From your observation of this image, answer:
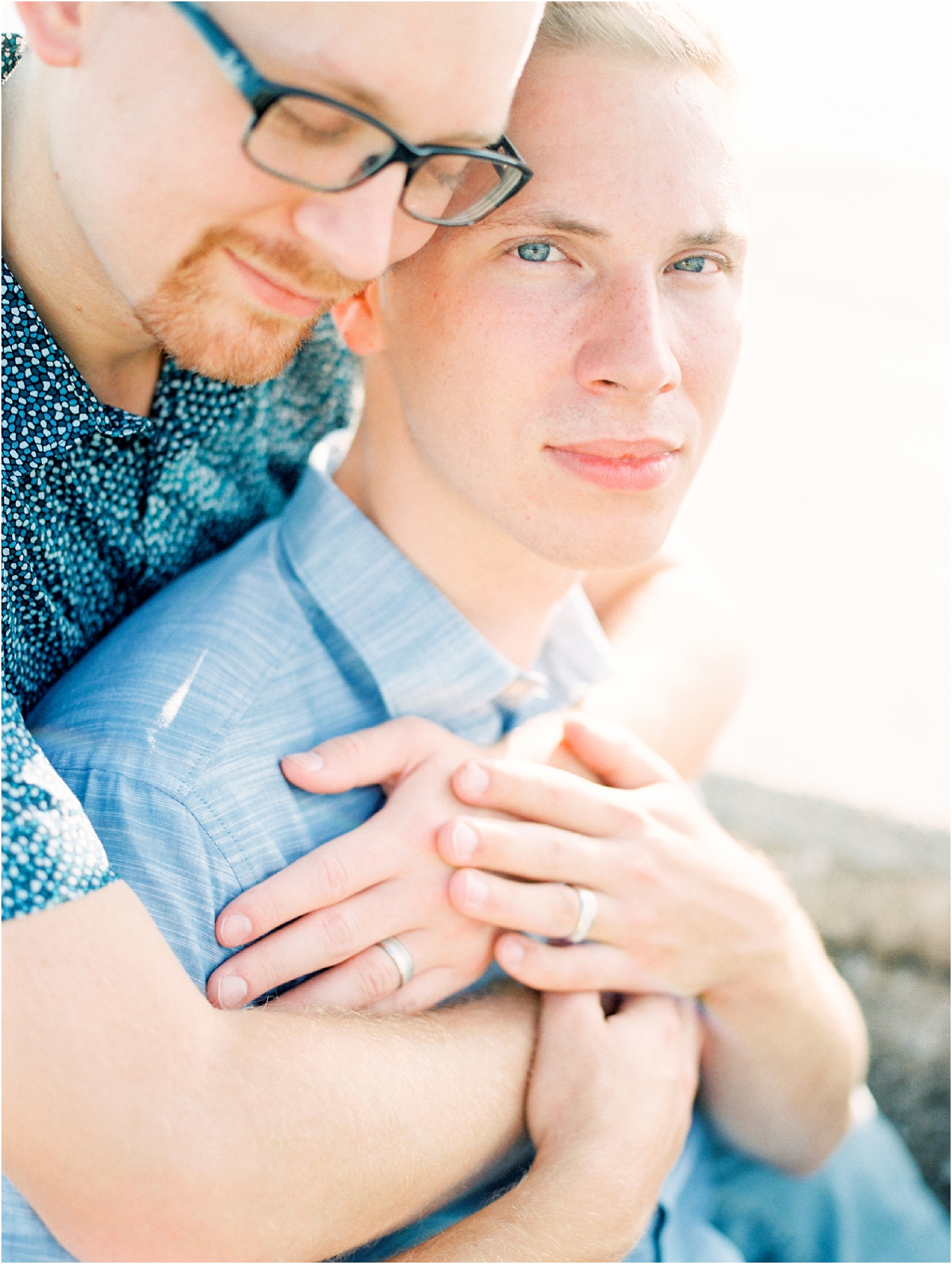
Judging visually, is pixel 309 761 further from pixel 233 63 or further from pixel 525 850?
pixel 233 63

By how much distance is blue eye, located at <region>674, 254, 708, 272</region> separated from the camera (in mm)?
1952

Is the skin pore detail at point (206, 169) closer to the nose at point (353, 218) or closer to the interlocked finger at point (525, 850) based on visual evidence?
the nose at point (353, 218)

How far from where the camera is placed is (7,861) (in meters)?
1.29

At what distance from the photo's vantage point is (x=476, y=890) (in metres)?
1.83

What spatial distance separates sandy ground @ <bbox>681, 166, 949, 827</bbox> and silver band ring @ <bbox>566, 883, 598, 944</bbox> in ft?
4.51

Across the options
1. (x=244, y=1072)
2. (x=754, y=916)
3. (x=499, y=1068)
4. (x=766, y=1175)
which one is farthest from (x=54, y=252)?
(x=766, y=1175)

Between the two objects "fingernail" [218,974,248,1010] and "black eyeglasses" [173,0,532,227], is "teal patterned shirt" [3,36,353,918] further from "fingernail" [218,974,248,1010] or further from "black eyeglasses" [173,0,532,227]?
"black eyeglasses" [173,0,532,227]

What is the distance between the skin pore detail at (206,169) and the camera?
4.80ft

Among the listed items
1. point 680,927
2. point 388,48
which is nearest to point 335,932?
point 680,927

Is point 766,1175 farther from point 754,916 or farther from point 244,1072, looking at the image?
point 244,1072

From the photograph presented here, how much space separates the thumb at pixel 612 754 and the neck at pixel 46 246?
1070 mm

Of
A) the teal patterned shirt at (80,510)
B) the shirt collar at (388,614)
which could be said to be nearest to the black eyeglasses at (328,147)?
the teal patterned shirt at (80,510)

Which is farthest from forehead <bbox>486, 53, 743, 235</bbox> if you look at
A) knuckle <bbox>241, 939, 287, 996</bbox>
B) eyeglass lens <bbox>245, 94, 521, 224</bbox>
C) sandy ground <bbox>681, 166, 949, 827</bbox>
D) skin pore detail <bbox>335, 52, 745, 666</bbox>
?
knuckle <bbox>241, 939, 287, 996</bbox>

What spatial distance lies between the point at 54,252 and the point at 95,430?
279 millimetres
